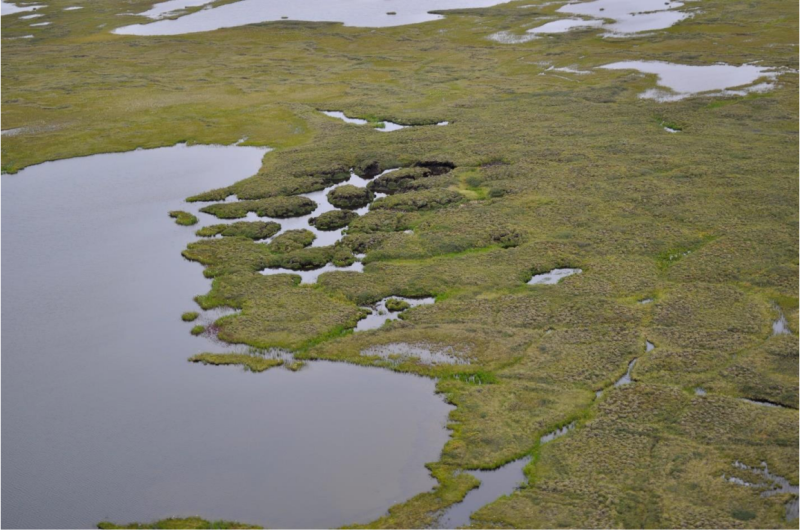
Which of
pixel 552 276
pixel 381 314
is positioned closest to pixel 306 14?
pixel 552 276

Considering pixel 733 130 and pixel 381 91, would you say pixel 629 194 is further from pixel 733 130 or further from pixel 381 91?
pixel 381 91

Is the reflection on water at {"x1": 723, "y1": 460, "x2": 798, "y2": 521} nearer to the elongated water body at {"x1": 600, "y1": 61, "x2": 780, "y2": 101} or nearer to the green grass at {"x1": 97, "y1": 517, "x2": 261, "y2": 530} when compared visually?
the green grass at {"x1": 97, "y1": 517, "x2": 261, "y2": 530}

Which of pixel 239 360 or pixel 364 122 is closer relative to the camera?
pixel 239 360

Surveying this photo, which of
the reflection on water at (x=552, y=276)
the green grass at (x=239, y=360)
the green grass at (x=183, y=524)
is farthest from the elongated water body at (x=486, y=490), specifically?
the reflection on water at (x=552, y=276)

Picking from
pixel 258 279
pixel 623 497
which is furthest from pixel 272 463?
pixel 258 279

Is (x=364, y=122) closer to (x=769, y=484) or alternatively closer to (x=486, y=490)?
(x=486, y=490)

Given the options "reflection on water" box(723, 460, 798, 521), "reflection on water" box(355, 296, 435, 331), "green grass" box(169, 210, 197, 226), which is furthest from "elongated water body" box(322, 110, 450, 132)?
"reflection on water" box(723, 460, 798, 521)

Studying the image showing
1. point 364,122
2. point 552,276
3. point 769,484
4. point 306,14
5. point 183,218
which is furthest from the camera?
point 306,14

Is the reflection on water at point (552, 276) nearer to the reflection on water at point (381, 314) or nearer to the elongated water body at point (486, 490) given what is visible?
the reflection on water at point (381, 314)
